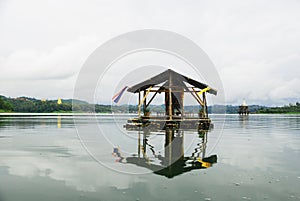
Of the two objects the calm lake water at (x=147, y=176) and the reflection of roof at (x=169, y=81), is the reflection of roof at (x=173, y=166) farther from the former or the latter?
the reflection of roof at (x=169, y=81)

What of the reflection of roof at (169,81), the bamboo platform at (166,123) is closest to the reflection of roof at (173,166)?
the bamboo platform at (166,123)

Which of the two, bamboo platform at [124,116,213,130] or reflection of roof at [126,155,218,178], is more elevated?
bamboo platform at [124,116,213,130]

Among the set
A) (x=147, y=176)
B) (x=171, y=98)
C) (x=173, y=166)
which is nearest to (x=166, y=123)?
(x=171, y=98)

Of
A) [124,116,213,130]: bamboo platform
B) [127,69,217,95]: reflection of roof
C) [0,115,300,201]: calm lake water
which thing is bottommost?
[0,115,300,201]: calm lake water

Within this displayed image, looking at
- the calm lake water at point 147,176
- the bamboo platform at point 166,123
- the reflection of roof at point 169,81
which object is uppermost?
the reflection of roof at point 169,81

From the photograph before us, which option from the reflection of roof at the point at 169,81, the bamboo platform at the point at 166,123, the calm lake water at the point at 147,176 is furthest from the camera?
the reflection of roof at the point at 169,81

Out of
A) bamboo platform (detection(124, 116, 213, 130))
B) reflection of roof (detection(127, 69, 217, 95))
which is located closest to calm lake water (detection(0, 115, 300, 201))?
bamboo platform (detection(124, 116, 213, 130))

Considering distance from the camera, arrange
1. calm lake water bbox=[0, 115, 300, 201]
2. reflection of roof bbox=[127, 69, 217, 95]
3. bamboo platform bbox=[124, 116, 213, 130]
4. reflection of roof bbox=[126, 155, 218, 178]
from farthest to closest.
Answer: reflection of roof bbox=[127, 69, 217, 95] → bamboo platform bbox=[124, 116, 213, 130] → reflection of roof bbox=[126, 155, 218, 178] → calm lake water bbox=[0, 115, 300, 201]

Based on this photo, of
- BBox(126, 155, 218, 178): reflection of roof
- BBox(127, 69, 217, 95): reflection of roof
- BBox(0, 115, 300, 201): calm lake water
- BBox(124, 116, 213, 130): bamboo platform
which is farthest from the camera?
BBox(127, 69, 217, 95): reflection of roof

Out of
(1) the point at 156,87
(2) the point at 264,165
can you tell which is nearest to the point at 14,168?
(2) the point at 264,165

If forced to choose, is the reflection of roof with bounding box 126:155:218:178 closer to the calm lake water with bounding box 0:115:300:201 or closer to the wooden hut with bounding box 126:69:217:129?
the calm lake water with bounding box 0:115:300:201

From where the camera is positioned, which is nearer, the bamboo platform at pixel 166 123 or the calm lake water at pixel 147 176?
the calm lake water at pixel 147 176

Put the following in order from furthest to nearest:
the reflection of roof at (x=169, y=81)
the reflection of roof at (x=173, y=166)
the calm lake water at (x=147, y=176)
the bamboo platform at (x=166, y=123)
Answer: the reflection of roof at (x=169, y=81), the bamboo platform at (x=166, y=123), the reflection of roof at (x=173, y=166), the calm lake water at (x=147, y=176)

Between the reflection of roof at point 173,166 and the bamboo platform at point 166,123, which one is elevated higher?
the bamboo platform at point 166,123
